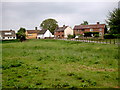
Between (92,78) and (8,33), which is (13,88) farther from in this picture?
(8,33)

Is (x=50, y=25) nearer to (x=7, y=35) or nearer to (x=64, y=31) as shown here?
(x=64, y=31)

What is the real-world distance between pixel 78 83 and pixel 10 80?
3.82 meters

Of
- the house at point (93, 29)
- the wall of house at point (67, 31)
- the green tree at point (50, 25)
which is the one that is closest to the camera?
the house at point (93, 29)

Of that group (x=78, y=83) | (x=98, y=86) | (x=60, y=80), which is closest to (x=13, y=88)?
(x=60, y=80)

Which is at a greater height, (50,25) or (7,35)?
(50,25)

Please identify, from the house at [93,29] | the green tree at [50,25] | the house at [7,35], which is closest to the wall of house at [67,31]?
the house at [93,29]

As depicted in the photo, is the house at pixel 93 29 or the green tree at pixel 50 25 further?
the green tree at pixel 50 25

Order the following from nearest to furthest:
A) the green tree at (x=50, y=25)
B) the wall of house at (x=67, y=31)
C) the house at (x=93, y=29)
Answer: the house at (x=93, y=29)
the wall of house at (x=67, y=31)
the green tree at (x=50, y=25)

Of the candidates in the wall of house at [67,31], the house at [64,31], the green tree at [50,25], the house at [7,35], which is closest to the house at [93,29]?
the wall of house at [67,31]

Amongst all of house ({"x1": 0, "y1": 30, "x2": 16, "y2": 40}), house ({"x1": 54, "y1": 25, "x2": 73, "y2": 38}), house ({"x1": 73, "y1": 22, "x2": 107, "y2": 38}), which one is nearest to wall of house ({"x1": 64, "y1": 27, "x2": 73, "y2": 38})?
house ({"x1": 54, "y1": 25, "x2": 73, "y2": 38})

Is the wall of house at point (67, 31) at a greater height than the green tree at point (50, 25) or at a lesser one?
lesser

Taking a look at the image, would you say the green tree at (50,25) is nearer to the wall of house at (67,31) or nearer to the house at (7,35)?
the wall of house at (67,31)

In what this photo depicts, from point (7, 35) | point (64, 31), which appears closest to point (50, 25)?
point (64, 31)

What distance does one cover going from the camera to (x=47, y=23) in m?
111
